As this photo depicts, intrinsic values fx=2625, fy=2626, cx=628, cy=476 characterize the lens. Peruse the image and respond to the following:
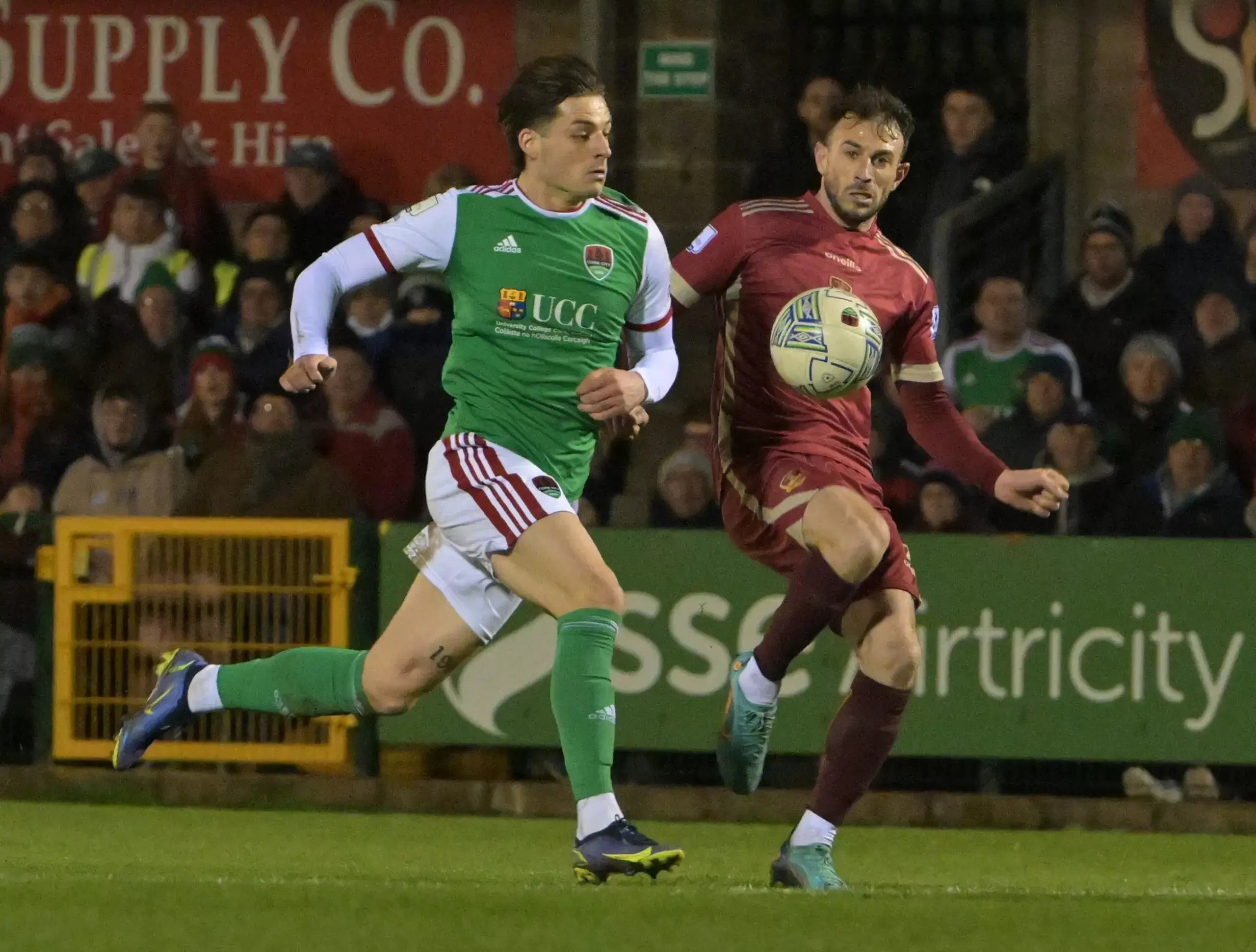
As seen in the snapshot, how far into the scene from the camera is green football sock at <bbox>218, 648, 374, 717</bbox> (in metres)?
7.29

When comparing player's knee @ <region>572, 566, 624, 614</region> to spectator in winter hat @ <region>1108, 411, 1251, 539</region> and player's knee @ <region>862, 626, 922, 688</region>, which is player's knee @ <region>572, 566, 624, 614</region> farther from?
spectator in winter hat @ <region>1108, 411, 1251, 539</region>

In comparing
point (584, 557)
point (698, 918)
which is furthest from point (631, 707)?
point (698, 918)

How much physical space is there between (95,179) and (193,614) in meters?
2.79

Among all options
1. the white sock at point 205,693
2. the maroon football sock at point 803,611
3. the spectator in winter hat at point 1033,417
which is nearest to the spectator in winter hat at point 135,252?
the spectator in winter hat at point 1033,417

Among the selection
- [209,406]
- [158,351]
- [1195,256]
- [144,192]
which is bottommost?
[209,406]

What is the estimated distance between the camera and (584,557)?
6754mm

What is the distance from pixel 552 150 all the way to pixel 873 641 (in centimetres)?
163

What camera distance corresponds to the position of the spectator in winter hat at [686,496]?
10.6m

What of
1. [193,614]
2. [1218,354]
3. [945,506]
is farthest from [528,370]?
[1218,354]

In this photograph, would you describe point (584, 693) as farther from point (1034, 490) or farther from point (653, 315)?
point (1034, 490)

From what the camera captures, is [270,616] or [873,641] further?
[270,616]

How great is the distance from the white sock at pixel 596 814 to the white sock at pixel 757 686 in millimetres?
939

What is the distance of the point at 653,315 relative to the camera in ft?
23.7

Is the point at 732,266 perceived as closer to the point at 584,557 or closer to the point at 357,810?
the point at 584,557
